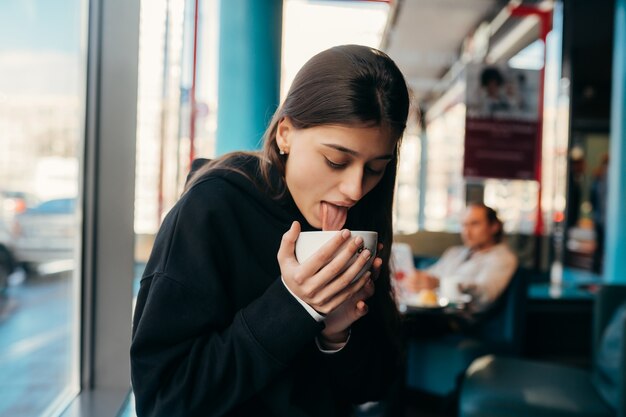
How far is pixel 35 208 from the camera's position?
2314 mm

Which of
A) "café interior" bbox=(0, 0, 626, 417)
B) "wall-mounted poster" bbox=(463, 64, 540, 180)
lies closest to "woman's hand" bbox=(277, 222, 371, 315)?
"café interior" bbox=(0, 0, 626, 417)

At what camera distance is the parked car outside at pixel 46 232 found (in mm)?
1405

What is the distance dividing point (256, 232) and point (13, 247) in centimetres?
326

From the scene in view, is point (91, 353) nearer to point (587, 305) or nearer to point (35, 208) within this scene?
point (35, 208)

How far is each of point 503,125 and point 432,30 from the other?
2318 millimetres

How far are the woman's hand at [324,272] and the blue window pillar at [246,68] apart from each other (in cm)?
220

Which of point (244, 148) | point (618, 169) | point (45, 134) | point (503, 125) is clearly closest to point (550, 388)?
point (244, 148)

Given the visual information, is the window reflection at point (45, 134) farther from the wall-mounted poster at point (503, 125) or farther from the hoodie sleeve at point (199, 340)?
the wall-mounted poster at point (503, 125)

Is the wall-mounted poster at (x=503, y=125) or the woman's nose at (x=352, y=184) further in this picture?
the wall-mounted poster at (x=503, y=125)

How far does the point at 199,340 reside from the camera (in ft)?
2.43

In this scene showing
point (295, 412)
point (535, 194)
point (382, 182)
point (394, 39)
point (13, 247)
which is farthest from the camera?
point (394, 39)

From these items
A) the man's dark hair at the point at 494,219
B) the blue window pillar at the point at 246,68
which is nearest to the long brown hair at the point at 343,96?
the blue window pillar at the point at 246,68

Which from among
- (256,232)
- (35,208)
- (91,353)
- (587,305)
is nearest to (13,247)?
(35,208)

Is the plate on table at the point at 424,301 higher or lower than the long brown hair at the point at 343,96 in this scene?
lower
